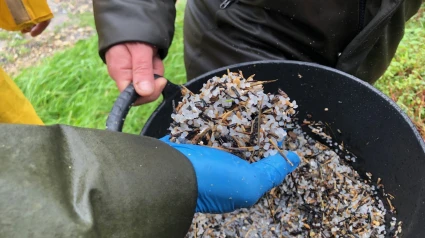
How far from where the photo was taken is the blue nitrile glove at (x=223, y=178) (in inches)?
33.1

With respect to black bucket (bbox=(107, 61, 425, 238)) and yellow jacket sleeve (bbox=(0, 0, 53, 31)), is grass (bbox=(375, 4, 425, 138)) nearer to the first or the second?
black bucket (bbox=(107, 61, 425, 238))

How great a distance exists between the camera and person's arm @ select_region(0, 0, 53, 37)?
5.09ft

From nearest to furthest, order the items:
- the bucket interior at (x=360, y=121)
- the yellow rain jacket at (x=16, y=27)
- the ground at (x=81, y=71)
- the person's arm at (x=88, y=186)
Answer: the person's arm at (x=88, y=186) < the bucket interior at (x=360, y=121) < the yellow rain jacket at (x=16, y=27) < the ground at (x=81, y=71)

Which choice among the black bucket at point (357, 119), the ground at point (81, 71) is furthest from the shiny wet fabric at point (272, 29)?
the ground at point (81, 71)

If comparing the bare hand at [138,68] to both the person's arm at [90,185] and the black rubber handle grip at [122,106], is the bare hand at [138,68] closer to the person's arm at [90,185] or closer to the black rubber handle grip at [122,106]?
the black rubber handle grip at [122,106]

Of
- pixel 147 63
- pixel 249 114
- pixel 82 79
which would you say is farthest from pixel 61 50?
pixel 249 114

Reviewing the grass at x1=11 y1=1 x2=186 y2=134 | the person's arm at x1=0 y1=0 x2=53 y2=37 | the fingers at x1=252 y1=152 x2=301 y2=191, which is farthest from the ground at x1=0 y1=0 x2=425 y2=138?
the fingers at x1=252 y1=152 x2=301 y2=191

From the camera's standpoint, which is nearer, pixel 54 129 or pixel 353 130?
pixel 54 129

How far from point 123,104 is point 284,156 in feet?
1.41

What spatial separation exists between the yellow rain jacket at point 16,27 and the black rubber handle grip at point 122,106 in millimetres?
751

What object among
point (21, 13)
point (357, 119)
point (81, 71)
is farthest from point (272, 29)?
point (81, 71)

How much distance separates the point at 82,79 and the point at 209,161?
1.88 metres

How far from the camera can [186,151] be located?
861mm

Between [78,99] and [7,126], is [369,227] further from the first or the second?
[78,99]
